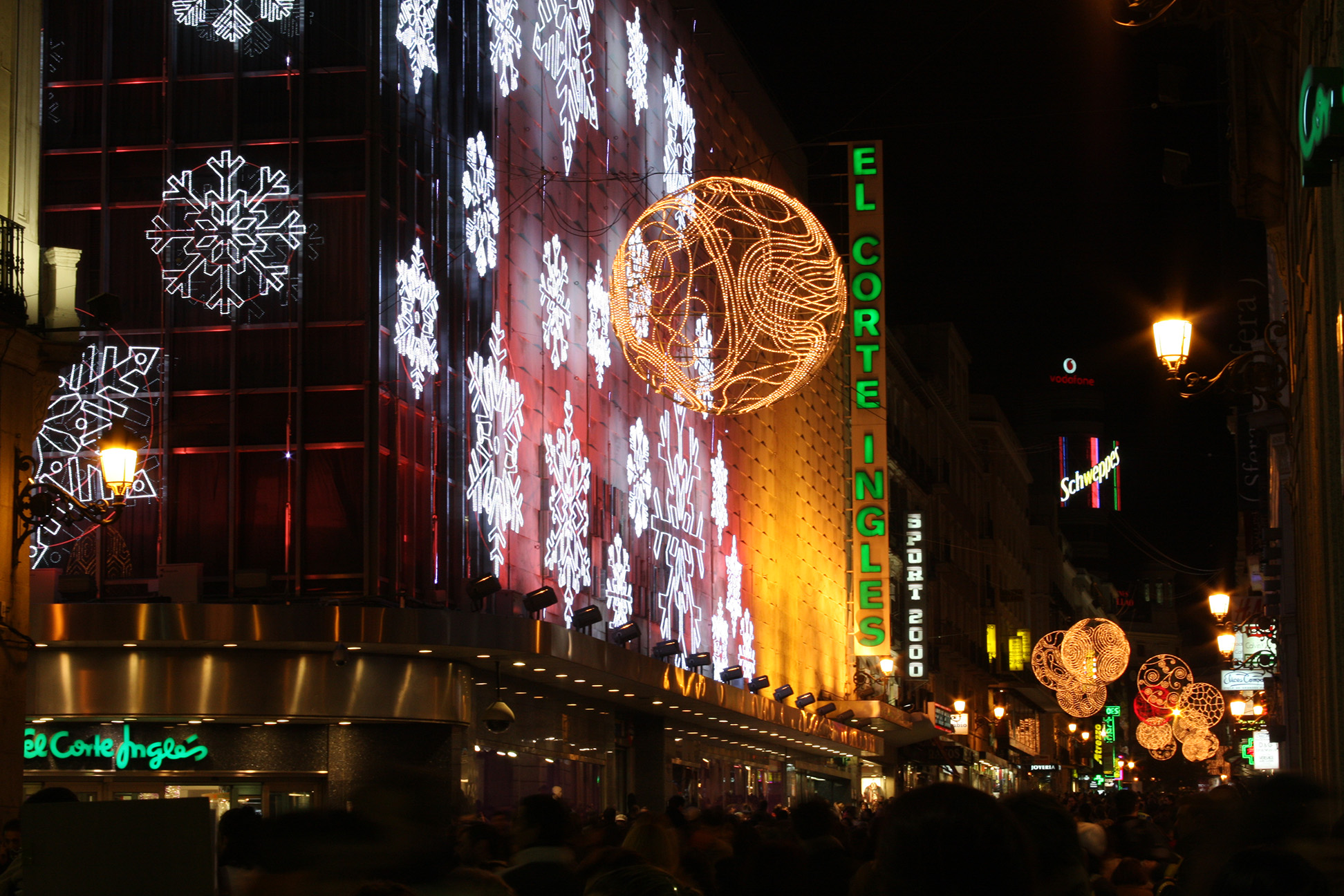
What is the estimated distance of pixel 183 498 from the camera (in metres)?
21.0

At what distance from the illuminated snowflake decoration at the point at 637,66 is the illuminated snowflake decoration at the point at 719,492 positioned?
750cm

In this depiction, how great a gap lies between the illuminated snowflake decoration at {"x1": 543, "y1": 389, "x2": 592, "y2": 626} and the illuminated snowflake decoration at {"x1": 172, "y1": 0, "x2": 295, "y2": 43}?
752 centimetres

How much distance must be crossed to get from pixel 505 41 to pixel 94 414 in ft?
27.2

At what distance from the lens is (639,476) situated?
31.2m

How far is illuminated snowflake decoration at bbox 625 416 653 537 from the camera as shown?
30.7 meters

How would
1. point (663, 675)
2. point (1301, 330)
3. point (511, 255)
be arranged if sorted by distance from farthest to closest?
point (663, 675) < point (511, 255) < point (1301, 330)

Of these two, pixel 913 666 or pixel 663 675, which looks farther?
pixel 913 666

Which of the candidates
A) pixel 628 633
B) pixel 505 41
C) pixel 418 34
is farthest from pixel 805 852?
pixel 505 41

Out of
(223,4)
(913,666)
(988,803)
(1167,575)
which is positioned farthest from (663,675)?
(1167,575)

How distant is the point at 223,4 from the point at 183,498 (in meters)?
6.00

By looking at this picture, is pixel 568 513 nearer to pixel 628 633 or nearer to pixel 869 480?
pixel 628 633

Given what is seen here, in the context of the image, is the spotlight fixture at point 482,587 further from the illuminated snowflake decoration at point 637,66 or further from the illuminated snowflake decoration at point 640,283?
the illuminated snowflake decoration at point 637,66

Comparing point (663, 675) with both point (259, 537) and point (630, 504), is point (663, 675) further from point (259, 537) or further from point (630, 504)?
point (259, 537)

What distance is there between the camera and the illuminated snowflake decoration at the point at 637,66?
106 feet
